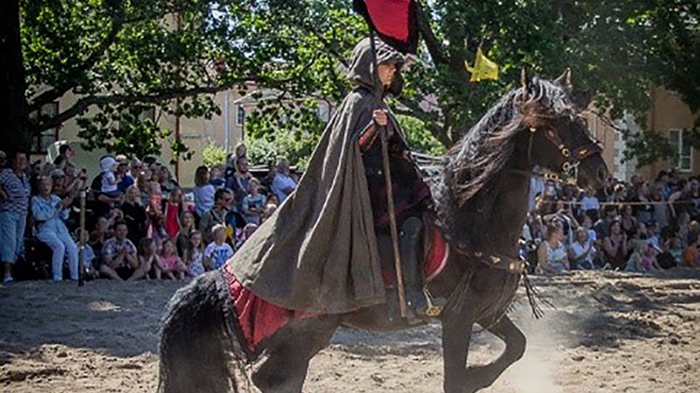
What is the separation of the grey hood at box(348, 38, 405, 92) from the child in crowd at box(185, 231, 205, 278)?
302 inches

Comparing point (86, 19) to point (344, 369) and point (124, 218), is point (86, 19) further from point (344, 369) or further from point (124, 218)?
point (344, 369)

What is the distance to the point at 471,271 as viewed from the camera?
570 centimetres

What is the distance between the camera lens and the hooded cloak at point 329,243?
5.40 metres

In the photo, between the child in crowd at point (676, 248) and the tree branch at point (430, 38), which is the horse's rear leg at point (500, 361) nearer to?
the tree branch at point (430, 38)

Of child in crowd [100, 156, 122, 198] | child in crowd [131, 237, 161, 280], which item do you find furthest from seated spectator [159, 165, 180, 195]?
child in crowd [131, 237, 161, 280]

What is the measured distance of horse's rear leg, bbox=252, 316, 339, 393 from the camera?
17.9ft

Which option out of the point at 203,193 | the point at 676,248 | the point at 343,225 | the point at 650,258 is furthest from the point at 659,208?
the point at 343,225

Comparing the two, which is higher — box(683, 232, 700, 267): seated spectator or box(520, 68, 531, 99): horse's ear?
box(520, 68, 531, 99): horse's ear

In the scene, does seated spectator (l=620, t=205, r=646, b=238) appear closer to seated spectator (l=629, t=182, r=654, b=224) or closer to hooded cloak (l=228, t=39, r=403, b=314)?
seated spectator (l=629, t=182, r=654, b=224)

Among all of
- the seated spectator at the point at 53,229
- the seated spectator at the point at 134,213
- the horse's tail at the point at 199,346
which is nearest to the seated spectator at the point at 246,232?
the seated spectator at the point at 134,213

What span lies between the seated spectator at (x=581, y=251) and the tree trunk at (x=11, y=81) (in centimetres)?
970

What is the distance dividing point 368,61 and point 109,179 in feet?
27.9

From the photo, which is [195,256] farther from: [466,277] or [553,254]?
[466,277]

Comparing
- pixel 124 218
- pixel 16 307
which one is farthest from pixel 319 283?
pixel 124 218
